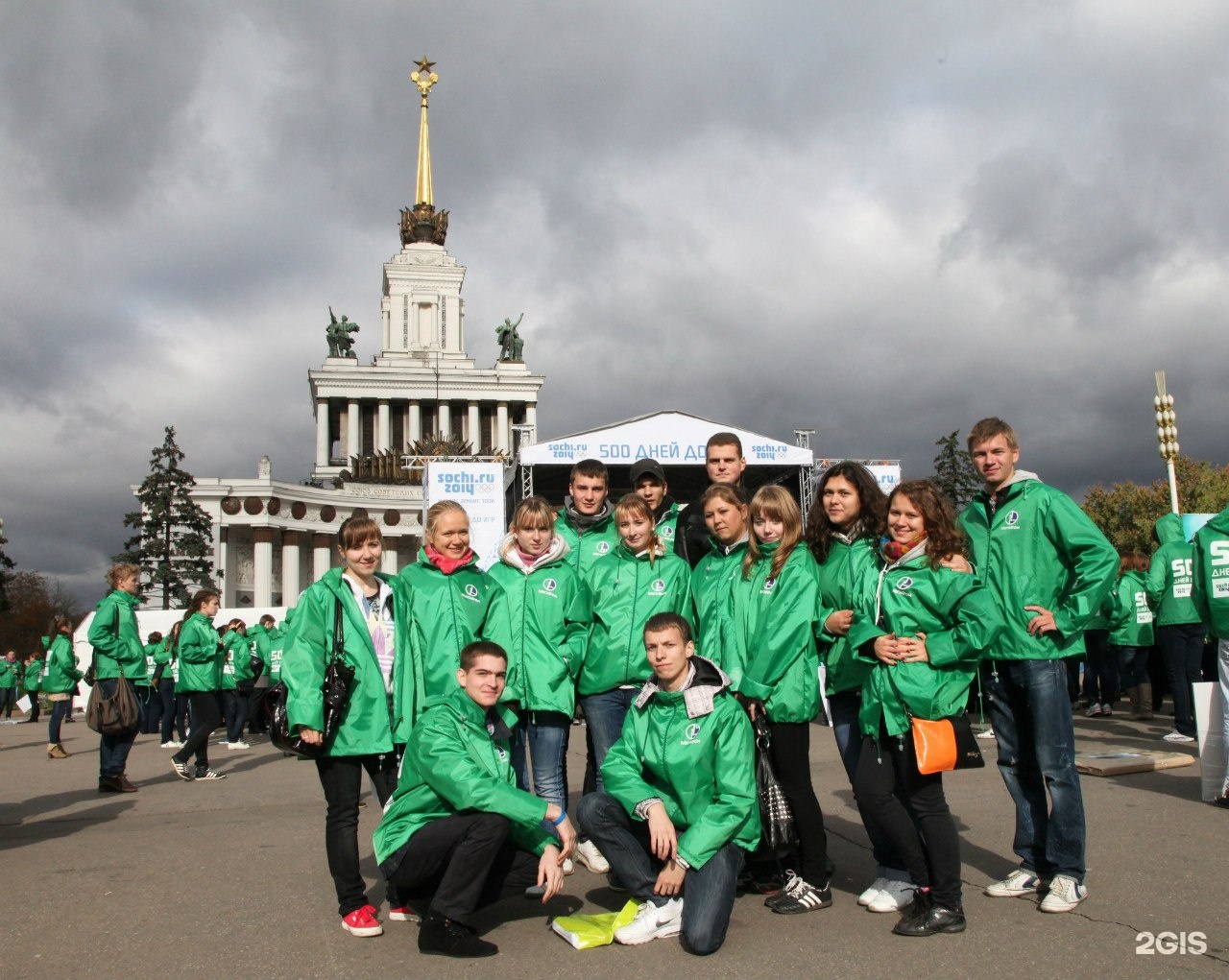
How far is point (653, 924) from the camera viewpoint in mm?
3826

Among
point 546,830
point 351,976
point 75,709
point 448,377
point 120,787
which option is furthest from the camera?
point 448,377

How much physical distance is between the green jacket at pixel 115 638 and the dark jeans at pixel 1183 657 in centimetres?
937

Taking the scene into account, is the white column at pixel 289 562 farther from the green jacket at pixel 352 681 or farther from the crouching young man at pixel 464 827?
the crouching young man at pixel 464 827

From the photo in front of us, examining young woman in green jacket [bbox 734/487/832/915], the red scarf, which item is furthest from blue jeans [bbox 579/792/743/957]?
the red scarf

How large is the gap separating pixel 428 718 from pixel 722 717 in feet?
3.95

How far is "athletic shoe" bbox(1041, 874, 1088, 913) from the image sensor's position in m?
3.95

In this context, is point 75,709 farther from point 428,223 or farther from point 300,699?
point 428,223

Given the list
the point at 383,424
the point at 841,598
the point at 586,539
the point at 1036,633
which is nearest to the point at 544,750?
the point at 586,539

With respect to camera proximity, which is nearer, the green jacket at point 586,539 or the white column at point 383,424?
the green jacket at point 586,539

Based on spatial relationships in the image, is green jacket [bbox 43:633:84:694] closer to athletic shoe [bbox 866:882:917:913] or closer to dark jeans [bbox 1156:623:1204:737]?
athletic shoe [bbox 866:882:917:913]

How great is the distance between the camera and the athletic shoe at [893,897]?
409 centimetres

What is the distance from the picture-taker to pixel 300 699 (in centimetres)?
412

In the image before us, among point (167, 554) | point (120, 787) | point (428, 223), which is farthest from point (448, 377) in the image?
point (120, 787)

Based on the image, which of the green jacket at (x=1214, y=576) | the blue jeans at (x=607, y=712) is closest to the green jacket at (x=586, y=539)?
the blue jeans at (x=607, y=712)
